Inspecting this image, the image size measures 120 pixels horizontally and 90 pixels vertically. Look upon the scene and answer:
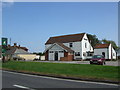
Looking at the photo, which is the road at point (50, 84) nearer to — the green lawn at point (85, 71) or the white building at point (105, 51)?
the green lawn at point (85, 71)

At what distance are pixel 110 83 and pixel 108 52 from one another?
43226 mm

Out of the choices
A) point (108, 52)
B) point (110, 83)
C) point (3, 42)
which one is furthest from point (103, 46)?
point (110, 83)

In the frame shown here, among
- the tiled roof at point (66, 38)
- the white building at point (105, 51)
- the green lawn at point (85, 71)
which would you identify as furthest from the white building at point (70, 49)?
the green lawn at point (85, 71)

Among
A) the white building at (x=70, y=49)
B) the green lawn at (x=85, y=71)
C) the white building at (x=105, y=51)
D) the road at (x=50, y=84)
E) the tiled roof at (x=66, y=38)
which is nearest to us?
the road at (x=50, y=84)

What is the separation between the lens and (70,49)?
174ft

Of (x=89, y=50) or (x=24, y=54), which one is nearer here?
(x=89, y=50)

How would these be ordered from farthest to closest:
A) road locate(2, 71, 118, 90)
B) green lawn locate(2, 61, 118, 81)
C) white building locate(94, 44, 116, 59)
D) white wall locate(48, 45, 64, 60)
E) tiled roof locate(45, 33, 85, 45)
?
tiled roof locate(45, 33, 85, 45) < white building locate(94, 44, 116, 59) < white wall locate(48, 45, 64, 60) < green lawn locate(2, 61, 118, 81) < road locate(2, 71, 118, 90)

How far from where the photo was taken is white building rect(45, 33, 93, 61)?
50.4 metres

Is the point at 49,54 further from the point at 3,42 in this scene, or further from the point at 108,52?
the point at 3,42

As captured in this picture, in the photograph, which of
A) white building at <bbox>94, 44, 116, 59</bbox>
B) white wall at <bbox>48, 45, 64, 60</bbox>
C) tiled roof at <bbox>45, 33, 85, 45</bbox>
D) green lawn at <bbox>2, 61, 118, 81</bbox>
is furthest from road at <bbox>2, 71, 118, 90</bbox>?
white building at <bbox>94, 44, 116, 59</bbox>

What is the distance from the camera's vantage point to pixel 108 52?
53.4m

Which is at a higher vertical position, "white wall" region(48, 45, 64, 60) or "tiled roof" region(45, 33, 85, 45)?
"tiled roof" region(45, 33, 85, 45)

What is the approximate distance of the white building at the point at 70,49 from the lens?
5037cm

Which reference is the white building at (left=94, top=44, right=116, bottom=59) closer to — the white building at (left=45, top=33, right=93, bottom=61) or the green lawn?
the white building at (left=45, top=33, right=93, bottom=61)
